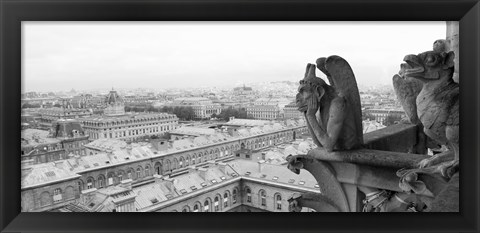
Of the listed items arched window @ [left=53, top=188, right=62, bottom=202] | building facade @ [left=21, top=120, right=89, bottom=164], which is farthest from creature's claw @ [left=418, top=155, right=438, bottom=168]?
arched window @ [left=53, top=188, right=62, bottom=202]

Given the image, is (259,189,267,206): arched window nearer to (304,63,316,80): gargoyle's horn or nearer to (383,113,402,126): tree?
(383,113,402,126): tree

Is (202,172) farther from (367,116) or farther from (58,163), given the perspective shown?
(367,116)

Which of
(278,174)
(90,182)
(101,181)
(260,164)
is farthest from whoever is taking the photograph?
(101,181)

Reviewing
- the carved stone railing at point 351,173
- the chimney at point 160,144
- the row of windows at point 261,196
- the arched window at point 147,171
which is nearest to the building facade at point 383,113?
the carved stone railing at point 351,173

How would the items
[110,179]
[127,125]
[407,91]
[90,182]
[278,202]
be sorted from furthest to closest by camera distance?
[110,179] < [90,182] < [127,125] < [278,202] < [407,91]

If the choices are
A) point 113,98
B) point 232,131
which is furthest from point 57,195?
point 232,131
